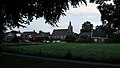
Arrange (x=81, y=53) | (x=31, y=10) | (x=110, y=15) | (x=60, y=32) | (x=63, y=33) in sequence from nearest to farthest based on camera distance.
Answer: (x=31, y=10) → (x=110, y=15) → (x=81, y=53) → (x=63, y=33) → (x=60, y=32)

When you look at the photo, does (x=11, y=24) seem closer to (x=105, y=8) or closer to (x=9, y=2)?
(x=9, y=2)

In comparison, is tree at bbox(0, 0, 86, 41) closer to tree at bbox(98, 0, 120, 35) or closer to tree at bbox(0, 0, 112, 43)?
tree at bbox(0, 0, 112, 43)

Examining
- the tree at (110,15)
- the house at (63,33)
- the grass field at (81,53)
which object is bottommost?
the grass field at (81,53)

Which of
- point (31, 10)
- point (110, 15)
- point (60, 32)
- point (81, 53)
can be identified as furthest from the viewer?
point (60, 32)

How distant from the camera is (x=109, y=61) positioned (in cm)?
2078

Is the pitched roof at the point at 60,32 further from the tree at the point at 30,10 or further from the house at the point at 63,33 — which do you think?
the tree at the point at 30,10

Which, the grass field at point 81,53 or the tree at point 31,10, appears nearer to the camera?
the tree at point 31,10

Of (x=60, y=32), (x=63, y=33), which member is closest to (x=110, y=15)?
(x=63, y=33)

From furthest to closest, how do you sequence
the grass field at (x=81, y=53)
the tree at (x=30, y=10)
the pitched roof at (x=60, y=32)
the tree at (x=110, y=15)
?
1. the pitched roof at (x=60, y=32)
2. the grass field at (x=81, y=53)
3. the tree at (x=110, y=15)
4. the tree at (x=30, y=10)

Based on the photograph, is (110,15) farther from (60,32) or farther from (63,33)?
(60,32)

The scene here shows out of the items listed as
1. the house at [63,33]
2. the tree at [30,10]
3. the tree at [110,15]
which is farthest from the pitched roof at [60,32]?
the tree at [30,10]

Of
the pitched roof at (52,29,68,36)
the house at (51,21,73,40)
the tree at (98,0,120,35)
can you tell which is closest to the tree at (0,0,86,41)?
the tree at (98,0,120,35)

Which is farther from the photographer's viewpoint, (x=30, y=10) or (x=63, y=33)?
(x=63, y=33)

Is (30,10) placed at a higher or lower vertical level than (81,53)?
higher
